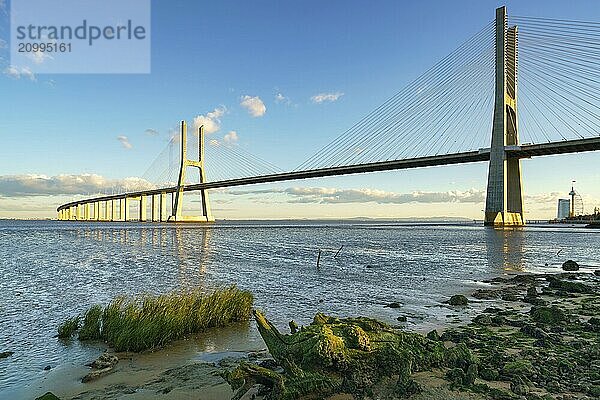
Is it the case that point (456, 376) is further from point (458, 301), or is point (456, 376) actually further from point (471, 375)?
point (458, 301)

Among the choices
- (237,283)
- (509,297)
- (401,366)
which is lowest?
(237,283)

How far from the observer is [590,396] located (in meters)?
5.55

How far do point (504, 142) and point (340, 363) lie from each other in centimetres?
6077

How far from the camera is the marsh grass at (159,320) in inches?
350

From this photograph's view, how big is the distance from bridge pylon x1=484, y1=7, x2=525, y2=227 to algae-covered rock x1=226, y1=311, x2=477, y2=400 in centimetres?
5780

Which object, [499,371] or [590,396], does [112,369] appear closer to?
[499,371]

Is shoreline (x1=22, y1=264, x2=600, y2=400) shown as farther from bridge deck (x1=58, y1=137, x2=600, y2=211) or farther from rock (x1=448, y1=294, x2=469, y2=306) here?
bridge deck (x1=58, y1=137, x2=600, y2=211)

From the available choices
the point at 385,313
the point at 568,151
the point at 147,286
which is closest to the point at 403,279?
the point at 385,313

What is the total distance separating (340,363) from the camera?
603cm

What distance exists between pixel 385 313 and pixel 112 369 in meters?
6.88

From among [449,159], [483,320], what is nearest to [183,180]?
[449,159]

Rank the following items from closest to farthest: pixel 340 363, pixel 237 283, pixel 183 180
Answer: pixel 340 363 < pixel 237 283 < pixel 183 180

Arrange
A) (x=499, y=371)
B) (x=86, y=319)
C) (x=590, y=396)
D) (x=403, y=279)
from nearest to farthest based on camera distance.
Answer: (x=590, y=396) < (x=499, y=371) < (x=86, y=319) < (x=403, y=279)

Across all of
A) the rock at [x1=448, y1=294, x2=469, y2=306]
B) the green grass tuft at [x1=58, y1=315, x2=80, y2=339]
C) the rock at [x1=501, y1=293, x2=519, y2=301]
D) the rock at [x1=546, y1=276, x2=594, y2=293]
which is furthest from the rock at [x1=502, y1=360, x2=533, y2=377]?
the rock at [x1=546, y1=276, x2=594, y2=293]
